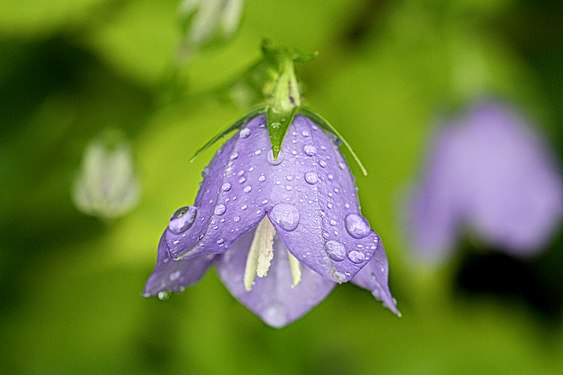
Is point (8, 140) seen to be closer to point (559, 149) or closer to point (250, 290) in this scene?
point (250, 290)

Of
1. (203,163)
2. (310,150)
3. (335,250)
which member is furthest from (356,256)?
(203,163)

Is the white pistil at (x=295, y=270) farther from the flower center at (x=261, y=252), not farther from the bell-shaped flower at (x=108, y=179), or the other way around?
the bell-shaped flower at (x=108, y=179)

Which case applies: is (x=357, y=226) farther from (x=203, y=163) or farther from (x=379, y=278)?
(x=203, y=163)

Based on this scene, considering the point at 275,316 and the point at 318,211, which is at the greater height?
the point at 318,211

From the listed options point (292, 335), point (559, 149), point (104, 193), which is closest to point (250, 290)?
point (104, 193)

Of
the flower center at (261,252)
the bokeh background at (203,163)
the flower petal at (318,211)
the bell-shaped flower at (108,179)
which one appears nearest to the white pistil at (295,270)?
the flower center at (261,252)

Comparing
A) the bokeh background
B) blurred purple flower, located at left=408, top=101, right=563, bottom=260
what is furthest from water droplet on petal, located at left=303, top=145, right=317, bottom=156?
blurred purple flower, located at left=408, top=101, right=563, bottom=260

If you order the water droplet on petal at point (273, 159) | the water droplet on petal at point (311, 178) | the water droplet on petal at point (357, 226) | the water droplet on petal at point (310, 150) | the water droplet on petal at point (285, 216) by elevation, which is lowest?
the water droplet on petal at point (357, 226)
